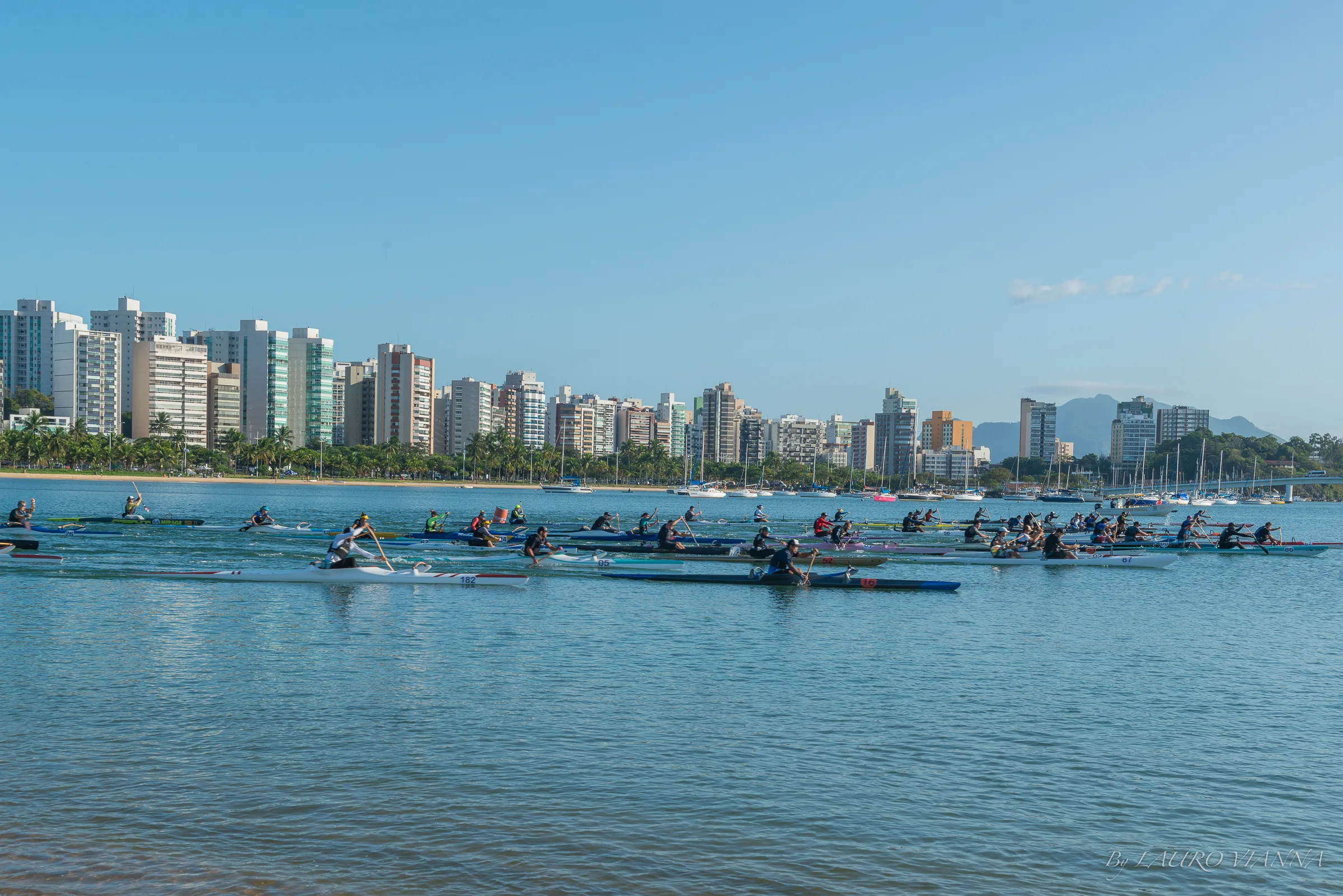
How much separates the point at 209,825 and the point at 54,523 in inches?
1743

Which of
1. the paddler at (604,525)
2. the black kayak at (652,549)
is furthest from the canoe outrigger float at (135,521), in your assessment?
the black kayak at (652,549)

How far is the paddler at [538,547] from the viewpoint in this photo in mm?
35562

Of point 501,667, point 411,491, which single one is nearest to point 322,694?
point 501,667

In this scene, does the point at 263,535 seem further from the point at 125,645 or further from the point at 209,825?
the point at 209,825

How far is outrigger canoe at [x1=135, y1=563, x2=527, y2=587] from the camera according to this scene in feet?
97.0

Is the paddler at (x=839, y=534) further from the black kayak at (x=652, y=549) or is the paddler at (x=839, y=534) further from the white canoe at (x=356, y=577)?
the white canoe at (x=356, y=577)

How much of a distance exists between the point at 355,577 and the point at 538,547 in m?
7.50

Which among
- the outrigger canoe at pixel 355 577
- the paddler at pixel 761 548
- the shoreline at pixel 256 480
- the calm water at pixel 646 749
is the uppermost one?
the paddler at pixel 761 548

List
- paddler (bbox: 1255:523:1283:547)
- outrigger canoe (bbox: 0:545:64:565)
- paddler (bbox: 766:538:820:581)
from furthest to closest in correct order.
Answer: paddler (bbox: 1255:523:1283:547) → outrigger canoe (bbox: 0:545:64:565) → paddler (bbox: 766:538:820:581)

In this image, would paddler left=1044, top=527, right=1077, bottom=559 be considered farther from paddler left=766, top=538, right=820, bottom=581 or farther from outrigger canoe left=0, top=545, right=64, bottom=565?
outrigger canoe left=0, top=545, right=64, bottom=565

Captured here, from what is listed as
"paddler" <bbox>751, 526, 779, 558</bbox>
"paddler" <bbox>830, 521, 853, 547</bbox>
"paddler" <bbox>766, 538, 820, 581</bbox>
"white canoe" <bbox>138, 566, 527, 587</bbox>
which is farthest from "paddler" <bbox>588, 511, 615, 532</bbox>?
"white canoe" <bbox>138, 566, 527, 587</bbox>

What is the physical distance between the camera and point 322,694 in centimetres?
1638

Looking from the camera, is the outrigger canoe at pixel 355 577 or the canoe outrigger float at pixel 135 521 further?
the canoe outrigger float at pixel 135 521

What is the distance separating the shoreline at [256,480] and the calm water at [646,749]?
457 ft
